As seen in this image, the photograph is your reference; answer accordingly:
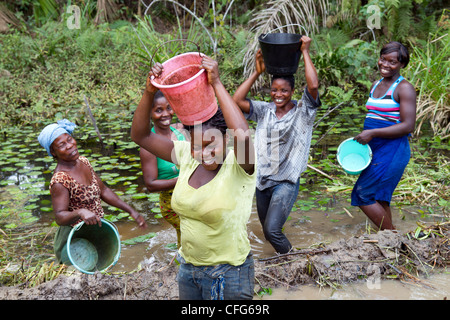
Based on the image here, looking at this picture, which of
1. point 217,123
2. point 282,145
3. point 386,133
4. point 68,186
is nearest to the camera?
point 217,123

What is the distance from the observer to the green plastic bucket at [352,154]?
155 inches

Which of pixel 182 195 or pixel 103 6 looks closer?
pixel 182 195

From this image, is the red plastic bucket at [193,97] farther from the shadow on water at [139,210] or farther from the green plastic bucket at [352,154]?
the green plastic bucket at [352,154]

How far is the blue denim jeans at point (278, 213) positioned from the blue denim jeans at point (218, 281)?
121 cm

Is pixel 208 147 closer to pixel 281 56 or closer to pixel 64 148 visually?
pixel 64 148

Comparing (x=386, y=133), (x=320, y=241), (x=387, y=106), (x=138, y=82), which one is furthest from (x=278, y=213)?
(x=138, y=82)

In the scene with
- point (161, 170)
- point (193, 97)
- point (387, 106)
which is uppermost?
point (193, 97)

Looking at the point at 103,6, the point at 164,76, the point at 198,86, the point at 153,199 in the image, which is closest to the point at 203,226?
the point at 198,86

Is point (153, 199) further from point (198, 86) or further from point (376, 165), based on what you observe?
point (198, 86)

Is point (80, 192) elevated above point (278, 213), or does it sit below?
above

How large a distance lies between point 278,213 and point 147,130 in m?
1.41

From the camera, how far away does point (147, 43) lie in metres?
9.52

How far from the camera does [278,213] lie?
11.2ft

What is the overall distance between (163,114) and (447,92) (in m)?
4.77
